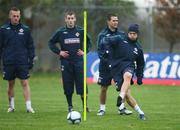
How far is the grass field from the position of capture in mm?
12789

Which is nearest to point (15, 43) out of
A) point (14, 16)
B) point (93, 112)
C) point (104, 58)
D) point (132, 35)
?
point (14, 16)

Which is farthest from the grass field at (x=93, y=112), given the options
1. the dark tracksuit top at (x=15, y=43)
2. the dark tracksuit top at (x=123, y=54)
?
the dark tracksuit top at (x=15, y=43)

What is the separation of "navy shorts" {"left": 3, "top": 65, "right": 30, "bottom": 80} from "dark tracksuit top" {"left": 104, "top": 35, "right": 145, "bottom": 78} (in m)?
2.16

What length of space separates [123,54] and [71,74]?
64.7 inches

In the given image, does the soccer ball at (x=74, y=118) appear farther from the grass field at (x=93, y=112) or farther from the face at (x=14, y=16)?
the face at (x=14, y=16)

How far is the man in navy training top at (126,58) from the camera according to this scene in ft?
46.3

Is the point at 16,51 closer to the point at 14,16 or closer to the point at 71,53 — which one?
the point at 14,16

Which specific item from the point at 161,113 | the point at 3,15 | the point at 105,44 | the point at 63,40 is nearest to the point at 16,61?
the point at 63,40

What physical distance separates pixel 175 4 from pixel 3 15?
8.87 meters

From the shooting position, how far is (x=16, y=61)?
51.1 feet

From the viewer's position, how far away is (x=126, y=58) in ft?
47.0

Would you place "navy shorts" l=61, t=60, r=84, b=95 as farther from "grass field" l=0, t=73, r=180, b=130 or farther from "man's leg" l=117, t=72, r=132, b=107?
"man's leg" l=117, t=72, r=132, b=107

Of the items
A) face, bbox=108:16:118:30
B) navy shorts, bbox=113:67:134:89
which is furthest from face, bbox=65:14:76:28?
navy shorts, bbox=113:67:134:89

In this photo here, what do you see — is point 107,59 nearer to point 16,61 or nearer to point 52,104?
point 16,61
